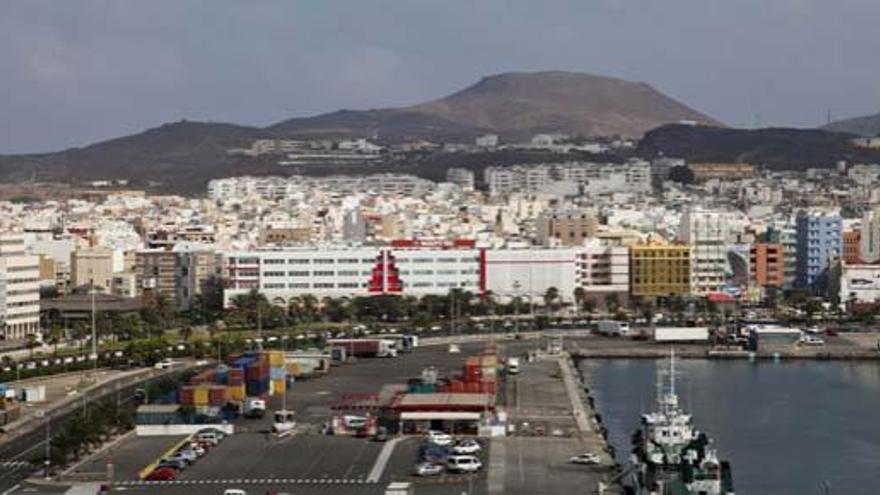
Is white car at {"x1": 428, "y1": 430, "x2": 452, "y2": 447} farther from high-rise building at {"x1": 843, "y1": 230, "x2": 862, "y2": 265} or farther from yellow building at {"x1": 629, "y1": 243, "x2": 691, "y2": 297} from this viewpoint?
high-rise building at {"x1": 843, "y1": 230, "x2": 862, "y2": 265}

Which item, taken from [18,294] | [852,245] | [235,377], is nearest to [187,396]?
[235,377]

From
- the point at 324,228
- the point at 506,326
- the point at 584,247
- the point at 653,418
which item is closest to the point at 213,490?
the point at 653,418

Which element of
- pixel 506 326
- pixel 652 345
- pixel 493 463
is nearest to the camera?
pixel 493 463

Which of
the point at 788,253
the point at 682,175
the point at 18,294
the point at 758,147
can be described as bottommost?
the point at 18,294

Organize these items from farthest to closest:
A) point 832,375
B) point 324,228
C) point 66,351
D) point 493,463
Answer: point 324,228 → point 66,351 → point 832,375 → point 493,463

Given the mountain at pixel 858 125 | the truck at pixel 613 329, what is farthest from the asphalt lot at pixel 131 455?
the mountain at pixel 858 125

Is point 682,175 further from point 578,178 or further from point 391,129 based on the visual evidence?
point 391,129

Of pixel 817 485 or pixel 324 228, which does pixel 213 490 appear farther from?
pixel 324 228
